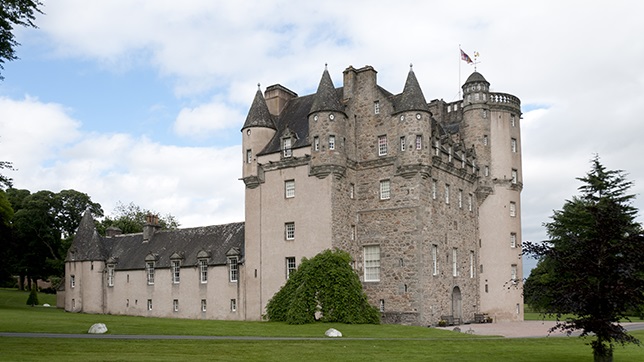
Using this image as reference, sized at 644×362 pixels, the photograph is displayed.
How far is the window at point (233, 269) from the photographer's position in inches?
1870

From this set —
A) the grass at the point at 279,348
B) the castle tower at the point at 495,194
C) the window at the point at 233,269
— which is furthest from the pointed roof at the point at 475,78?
the grass at the point at 279,348

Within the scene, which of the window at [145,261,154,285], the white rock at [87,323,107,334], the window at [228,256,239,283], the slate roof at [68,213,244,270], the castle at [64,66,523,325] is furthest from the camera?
the window at [145,261,154,285]

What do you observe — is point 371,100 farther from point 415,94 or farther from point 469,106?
point 469,106

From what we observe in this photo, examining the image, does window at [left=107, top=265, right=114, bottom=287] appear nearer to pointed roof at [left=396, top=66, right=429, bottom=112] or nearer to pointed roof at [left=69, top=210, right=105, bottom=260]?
pointed roof at [left=69, top=210, right=105, bottom=260]

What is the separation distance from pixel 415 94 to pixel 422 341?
1988cm

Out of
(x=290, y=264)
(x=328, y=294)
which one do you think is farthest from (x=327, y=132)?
(x=328, y=294)

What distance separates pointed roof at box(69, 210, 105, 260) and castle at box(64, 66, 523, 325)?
7034mm

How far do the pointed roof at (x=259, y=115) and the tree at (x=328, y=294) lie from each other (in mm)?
11618

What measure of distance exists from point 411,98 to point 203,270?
20.3 meters

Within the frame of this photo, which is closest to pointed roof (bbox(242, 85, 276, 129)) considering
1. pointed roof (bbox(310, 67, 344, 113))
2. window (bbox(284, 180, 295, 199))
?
pointed roof (bbox(310, 67, 344, 113))

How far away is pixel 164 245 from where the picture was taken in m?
56.5

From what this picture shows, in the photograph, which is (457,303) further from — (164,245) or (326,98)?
(164,245)

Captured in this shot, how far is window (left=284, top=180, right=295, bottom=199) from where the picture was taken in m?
44.3

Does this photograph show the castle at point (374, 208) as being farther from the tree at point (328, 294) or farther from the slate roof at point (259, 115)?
the tree at point (328, 294)
